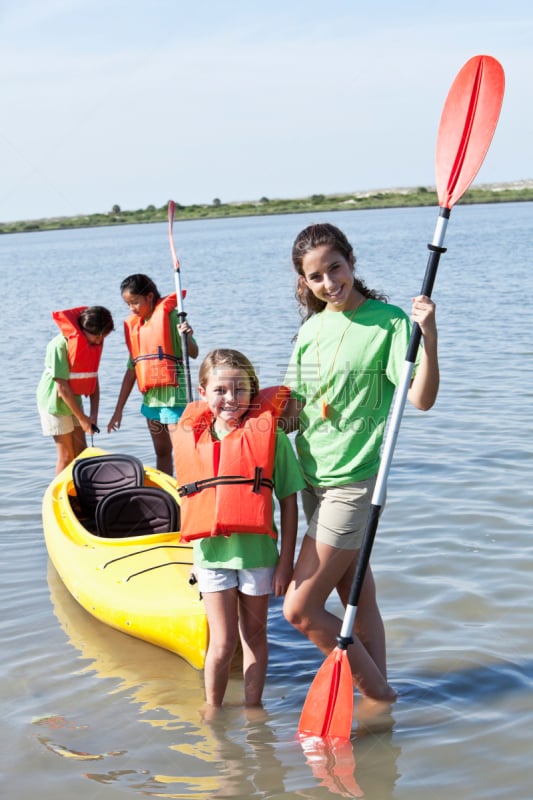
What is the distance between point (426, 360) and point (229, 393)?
0.68 m

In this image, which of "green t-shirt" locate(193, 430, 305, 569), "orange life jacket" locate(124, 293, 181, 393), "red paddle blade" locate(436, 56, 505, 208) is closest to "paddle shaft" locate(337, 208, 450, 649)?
"red paddle blade" locate(436, 56, 505, 208)

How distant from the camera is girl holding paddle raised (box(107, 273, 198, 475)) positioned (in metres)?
5.89

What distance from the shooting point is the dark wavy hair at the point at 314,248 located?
286 cm

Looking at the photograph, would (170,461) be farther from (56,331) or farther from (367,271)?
(367,271)

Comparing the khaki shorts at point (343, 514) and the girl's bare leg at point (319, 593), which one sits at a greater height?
the khaki shorts at point (343, 514)

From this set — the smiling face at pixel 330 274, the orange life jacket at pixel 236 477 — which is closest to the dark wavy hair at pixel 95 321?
the orange life jacket at pixel 236 477

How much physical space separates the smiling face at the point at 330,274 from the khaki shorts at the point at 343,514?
21.9 inches

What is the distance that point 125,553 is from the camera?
174 inches

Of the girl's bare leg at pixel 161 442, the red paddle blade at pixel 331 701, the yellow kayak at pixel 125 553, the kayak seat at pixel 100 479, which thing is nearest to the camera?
the red paddle blade at pixel 331 701

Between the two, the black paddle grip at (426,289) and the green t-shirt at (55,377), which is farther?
the green t-shirt at (55,377)

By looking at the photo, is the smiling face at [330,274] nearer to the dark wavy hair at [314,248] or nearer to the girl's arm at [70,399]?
the dark wavy hair at [314,248]

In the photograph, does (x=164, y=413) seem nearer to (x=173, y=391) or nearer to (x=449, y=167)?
(x=173, y=391)

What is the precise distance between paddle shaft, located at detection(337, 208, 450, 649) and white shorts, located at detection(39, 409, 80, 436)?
11.3ft

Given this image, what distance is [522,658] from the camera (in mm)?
3689
